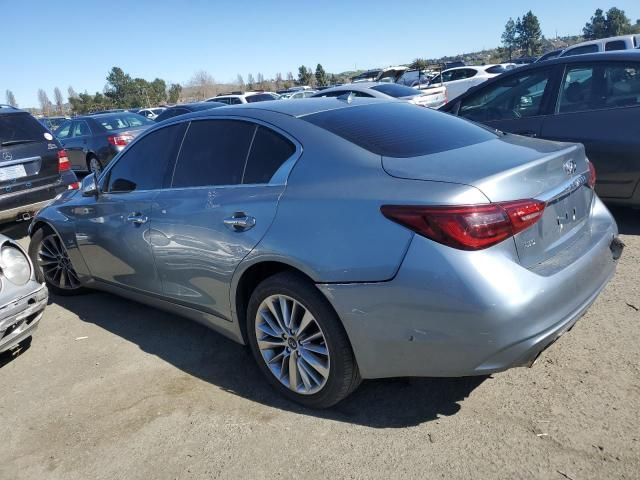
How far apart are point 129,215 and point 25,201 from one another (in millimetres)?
3705

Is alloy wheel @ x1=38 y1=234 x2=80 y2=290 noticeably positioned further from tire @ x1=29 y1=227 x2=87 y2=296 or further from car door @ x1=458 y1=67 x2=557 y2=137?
car door @ x1=458 y1=67 x2=557 y2=137

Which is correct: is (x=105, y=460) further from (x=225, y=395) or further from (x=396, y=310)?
(x=396, y=310)

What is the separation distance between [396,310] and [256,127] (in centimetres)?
147

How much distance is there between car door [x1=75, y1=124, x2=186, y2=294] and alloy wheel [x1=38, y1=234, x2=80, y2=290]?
1.66 ft

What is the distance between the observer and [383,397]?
2.99 metres

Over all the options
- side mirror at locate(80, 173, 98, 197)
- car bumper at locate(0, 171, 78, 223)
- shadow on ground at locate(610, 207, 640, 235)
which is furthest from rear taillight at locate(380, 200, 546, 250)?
car bumper at locate(0, 171, 78, 223)

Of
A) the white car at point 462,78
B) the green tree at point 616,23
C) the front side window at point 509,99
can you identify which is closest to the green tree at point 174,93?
the white car at point 462,78

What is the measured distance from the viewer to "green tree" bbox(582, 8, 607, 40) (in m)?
70.3

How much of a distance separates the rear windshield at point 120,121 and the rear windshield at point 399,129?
411 inches

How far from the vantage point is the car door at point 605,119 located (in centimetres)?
489

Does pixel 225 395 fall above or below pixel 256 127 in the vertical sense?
below

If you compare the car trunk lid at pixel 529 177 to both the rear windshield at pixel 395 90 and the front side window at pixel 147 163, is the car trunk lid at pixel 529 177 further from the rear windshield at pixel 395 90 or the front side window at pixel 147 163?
the rear windshield at pixel 395 90

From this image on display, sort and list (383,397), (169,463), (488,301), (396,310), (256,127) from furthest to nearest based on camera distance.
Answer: (256,127) < (383,397) < (169,463) < (396,310) < (488,301)

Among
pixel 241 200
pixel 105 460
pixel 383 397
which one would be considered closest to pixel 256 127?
pixel 241 200
